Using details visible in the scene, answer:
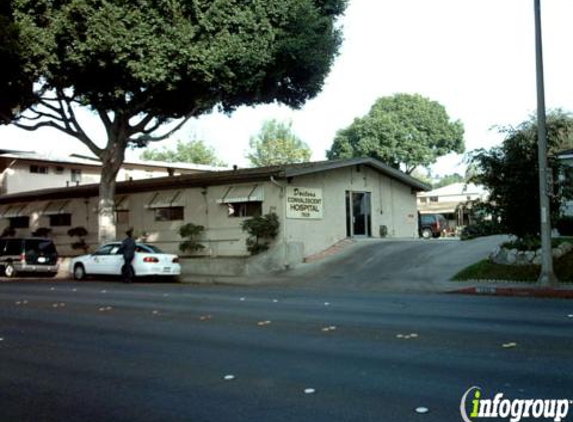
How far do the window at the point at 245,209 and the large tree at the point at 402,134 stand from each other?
35.4 m

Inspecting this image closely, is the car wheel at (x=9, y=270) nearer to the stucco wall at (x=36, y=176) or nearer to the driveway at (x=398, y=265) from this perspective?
the driveway at (x=398, y=265)

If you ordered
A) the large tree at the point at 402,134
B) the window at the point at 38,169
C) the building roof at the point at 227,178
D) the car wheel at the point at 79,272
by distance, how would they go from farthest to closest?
1. the large tree at the point at 402,134
2. the window at the point at 38,169
3. the building roof at the point at 227,178
4. the car wheel at the point at 79,272

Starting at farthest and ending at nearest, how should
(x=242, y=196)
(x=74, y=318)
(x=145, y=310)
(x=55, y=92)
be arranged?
(x=242, y=196)
(x=55, y=92)
(x=145, y=310)
(x=74, y=318)

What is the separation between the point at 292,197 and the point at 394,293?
9666mm

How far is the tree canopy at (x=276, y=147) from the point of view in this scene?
68750 mm

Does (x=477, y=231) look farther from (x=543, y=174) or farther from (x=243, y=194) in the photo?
(x=543, y=174)

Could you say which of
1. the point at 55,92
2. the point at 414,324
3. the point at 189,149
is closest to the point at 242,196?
the point at 55,92

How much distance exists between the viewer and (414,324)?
10727 millimetres

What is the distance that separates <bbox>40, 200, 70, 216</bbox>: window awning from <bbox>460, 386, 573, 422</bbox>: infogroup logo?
31746 mm

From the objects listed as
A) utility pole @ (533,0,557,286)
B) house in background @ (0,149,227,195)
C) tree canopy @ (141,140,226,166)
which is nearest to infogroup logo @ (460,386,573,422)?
utility pole @ (533,0,557,286)

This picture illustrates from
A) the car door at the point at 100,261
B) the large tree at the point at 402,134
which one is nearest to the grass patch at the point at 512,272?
the car door at the point at 100,261

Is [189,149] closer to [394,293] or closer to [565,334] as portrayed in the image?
[394,293]

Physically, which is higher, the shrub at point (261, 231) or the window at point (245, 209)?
the window at point (245, 209)

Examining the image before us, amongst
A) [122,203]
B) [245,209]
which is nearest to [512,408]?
[245,209]
